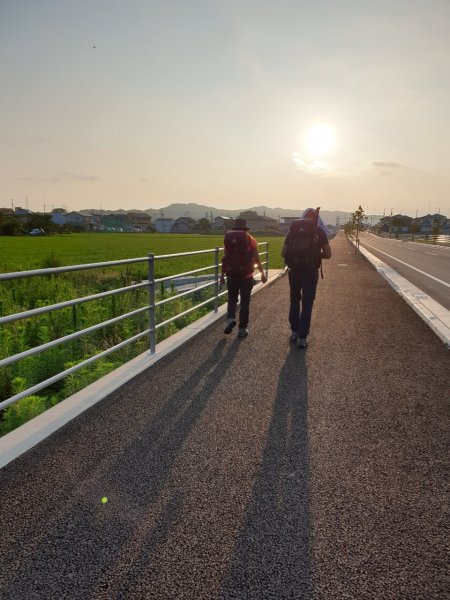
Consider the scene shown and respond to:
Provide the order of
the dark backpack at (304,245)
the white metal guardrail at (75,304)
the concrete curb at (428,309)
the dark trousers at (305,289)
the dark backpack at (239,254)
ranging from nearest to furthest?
1. the white metal guardrail at (75,304)
2. the dark backpack at (304,245)
3. the dark trousers at (305,289)
4. the dark backpack at (239,254)
5. the concrete curb at (428,309)

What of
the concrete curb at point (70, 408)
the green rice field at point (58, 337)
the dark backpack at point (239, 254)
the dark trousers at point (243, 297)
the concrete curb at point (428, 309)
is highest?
the dark backpack at point (239, 254)

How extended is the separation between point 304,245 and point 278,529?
4.22 meters

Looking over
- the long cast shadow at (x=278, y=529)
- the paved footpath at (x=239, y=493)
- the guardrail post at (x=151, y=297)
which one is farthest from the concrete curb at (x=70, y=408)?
the long cast shadow at (x=278, y=529)

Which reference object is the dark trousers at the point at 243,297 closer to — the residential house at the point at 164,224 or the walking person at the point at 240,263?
the walking person at the point at 240,263

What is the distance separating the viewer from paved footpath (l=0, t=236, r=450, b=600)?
6.78ft

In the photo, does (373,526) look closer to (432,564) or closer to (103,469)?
(432,564)

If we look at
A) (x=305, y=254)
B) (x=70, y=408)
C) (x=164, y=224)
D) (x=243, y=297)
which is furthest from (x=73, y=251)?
(x=164, y=224)

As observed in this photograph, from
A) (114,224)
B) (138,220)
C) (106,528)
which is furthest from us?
(138,220)

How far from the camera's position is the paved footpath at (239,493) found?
2.07 meters

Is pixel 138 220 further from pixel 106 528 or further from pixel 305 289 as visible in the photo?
pixel 106 528

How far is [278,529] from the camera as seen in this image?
240 centimetres

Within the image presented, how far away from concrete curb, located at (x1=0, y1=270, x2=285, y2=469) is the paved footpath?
0.10m

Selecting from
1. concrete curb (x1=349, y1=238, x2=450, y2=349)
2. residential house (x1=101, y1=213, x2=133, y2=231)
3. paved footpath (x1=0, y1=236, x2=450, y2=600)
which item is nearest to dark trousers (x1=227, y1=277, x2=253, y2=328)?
paved footpath (x1=0, y1=236, x2=450, y2=600)

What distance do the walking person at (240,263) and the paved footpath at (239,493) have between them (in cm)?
190
